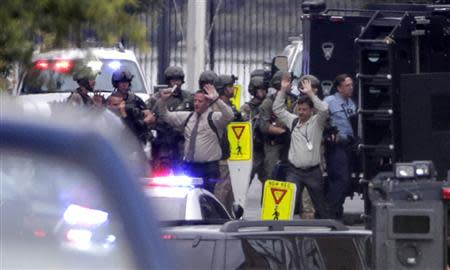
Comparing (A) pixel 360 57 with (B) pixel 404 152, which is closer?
(B) pixel 404 152

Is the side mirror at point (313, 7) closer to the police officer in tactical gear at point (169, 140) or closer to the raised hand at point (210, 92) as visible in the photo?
the police officer in tactical gear at point (169, 140)

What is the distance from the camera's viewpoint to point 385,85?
44.5 ft

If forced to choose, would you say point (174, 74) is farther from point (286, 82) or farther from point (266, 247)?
point (266, 247)

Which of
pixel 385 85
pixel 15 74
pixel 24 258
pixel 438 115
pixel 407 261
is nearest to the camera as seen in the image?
pixel 24 258

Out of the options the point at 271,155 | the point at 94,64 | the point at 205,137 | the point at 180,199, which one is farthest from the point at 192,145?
the point at 94,64

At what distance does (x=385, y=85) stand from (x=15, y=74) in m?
7.37

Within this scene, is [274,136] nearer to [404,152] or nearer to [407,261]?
[404,152]

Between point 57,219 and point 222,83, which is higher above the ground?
point 222,83

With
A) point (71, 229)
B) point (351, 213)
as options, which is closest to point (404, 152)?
point (351, 213)

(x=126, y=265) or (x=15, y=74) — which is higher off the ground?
(x=15, y=74)

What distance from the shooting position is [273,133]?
48.2ft

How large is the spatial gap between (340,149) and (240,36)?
12.4 metres

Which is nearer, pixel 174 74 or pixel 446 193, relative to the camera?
pixel 446 193

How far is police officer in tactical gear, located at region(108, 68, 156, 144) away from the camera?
13664 mm
